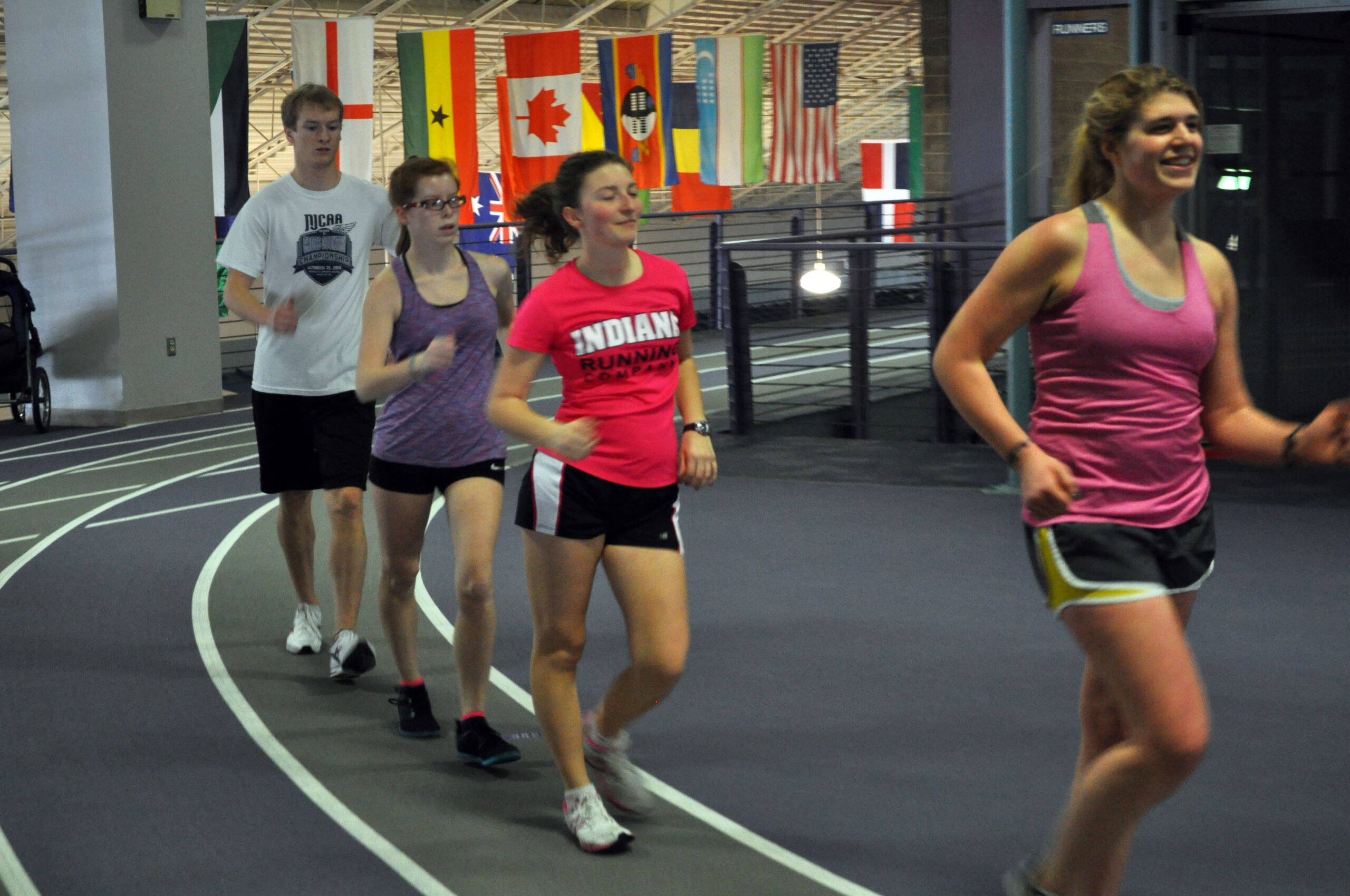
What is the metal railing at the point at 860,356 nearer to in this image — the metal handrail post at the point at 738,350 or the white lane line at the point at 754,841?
the metal handrail post at the point at 738,350

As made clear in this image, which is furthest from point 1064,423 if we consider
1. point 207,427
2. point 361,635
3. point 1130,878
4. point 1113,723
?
point 207,427

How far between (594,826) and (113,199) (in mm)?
9121

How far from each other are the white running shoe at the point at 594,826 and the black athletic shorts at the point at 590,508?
57 centimetres

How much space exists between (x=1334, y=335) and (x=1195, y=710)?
288 inches

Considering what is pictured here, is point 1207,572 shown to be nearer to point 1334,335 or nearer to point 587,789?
point 587,789

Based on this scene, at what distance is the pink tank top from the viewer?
2.49m

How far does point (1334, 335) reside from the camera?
29.8ft

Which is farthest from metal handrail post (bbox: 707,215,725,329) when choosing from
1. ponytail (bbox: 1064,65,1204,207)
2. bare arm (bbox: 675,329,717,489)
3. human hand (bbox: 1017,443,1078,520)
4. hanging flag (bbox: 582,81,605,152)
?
human hand (bbox: 1017,443,1078,520)

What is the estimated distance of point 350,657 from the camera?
189 inches

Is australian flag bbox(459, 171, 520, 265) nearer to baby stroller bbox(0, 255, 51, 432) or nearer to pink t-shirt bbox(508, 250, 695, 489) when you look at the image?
baby stroller bbox(0, 255, 51, 432)

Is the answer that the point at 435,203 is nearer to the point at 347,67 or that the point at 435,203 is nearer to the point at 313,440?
the point at 313,440

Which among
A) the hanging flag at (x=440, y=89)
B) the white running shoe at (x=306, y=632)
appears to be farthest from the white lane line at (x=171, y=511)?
the hanging flag at (x=440, y=89)

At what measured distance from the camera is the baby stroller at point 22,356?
10906mm

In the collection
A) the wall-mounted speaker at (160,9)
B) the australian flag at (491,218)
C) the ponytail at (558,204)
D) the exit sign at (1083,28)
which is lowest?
the ponytail at (558,204)
